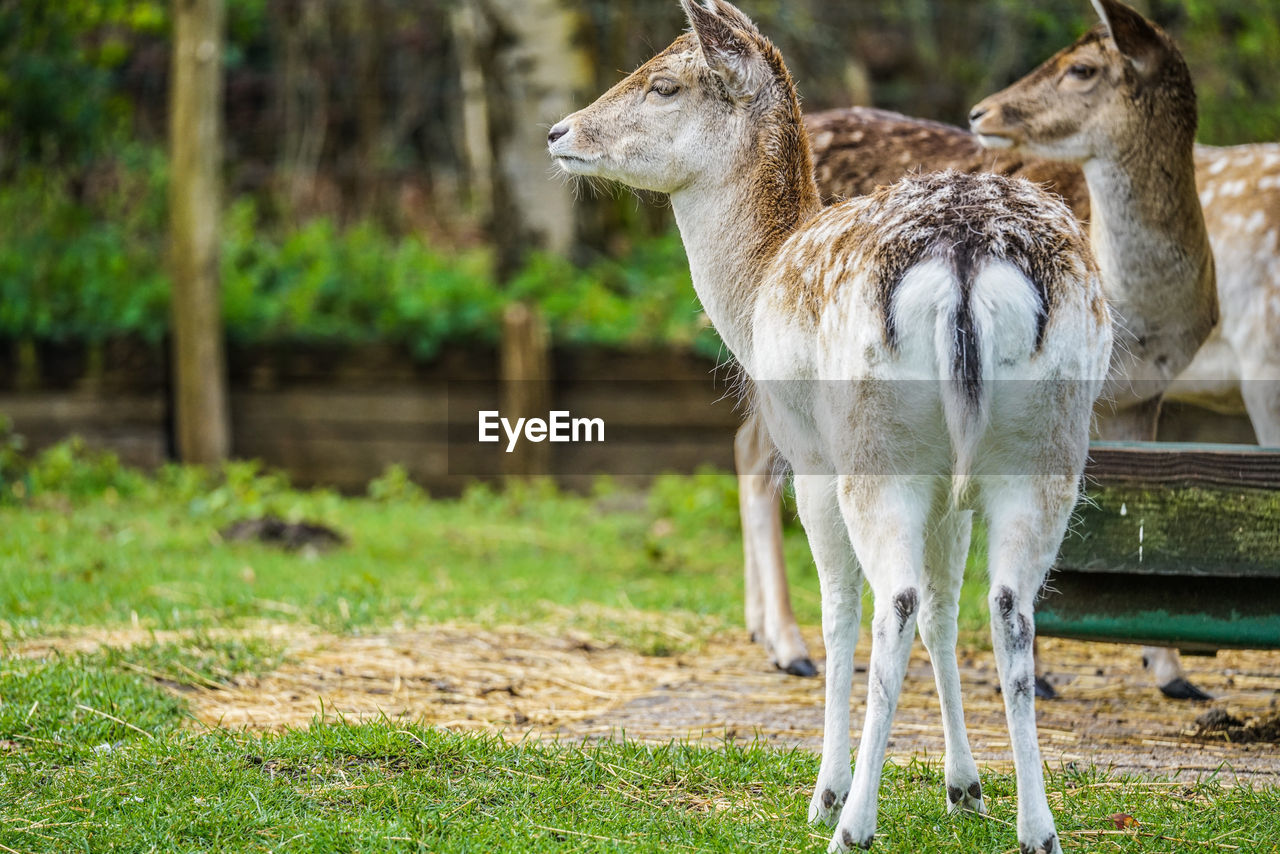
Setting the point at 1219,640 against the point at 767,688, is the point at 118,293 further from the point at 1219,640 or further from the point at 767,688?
the point at 1219,640

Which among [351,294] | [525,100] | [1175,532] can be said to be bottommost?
[1175,532]

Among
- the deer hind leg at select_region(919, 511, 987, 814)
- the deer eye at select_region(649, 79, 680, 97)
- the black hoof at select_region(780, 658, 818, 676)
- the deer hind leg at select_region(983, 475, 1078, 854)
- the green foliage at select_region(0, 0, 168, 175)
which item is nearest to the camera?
the deer hind leg at select_region(983, 475, 1078, 854)

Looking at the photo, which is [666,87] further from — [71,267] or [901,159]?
[71,267]

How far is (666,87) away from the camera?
13.5 ft

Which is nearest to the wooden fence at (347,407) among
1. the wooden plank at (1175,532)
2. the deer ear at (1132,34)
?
the deer ear at (1132,34)

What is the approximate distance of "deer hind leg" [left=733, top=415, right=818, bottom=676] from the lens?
5.54 metres

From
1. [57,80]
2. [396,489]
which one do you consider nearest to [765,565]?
[396,489]

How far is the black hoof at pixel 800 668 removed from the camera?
17.9 feet

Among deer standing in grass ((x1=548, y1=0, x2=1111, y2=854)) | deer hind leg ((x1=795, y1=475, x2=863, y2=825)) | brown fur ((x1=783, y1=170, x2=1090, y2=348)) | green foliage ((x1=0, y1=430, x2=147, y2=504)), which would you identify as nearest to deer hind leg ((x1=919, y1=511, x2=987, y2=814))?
deer standing in grass ((x1=548, y1=0, x2=1111, y2=854))

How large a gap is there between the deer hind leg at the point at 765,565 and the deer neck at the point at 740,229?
152 centimetres

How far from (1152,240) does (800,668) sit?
2057 mm

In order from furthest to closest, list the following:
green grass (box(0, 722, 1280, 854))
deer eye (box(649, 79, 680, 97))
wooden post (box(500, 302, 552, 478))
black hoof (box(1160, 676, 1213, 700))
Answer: wooden post (box(500, 302, 552, 478)), black hoof (box(1160, 676, 1213, 700)), deer eye (box(649, 79, 680, 97)), green grass (box(0, 722, 1280, 854))

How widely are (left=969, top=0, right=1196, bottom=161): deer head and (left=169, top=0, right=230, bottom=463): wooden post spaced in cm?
627

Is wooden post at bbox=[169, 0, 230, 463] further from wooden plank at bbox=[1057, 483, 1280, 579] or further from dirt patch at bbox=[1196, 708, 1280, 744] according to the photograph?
dirt patch at bbox=[1196, 708, 1280, 744]
